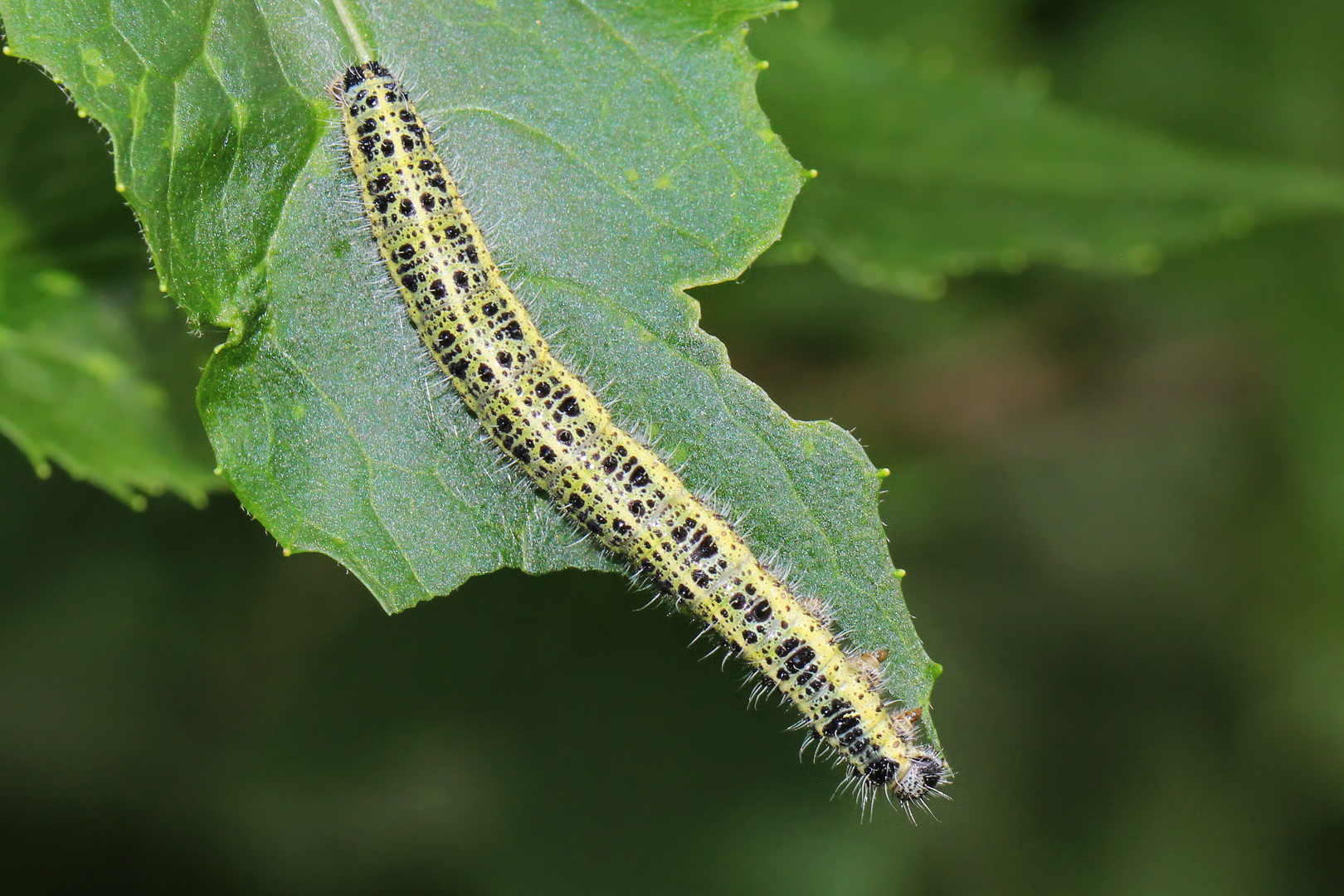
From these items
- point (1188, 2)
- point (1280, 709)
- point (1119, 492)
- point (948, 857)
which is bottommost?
point (948, 857)

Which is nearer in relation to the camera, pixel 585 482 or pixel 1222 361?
pixel 585 482

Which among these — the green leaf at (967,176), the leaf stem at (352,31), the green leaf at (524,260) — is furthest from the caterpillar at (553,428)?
the green leaf at (967,176)

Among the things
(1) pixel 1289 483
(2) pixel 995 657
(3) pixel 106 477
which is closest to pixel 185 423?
(3) pixel 106 477

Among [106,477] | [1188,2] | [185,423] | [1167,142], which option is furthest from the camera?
[1188,2]

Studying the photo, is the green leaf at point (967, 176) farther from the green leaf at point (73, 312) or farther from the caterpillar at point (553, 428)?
the green leaf at point (73, 312)

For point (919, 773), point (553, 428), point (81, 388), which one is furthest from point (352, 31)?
point (919, 773)

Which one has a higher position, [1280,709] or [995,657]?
[1280,709]

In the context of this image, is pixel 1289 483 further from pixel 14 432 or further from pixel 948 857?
pixel 14 432

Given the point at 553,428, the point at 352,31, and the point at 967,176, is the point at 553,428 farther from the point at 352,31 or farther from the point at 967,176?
the point at 967,176
